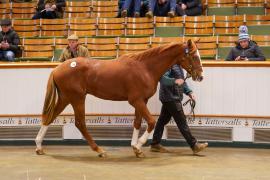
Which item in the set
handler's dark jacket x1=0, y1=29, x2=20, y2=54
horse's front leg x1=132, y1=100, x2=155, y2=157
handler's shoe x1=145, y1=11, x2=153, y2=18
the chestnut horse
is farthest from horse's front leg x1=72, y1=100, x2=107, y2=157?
handler's shoe x1=145, y1=11, x2=153, y2=18

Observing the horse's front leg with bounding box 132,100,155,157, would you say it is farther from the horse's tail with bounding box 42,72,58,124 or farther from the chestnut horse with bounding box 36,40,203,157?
the horse's tail with bounding box 42,72,58,124

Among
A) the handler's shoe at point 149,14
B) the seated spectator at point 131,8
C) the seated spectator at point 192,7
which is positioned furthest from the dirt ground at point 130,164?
the seated spectator at point 192,7

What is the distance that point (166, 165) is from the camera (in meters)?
8.17

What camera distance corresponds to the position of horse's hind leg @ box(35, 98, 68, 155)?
30.0ft

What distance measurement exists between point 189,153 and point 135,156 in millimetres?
907

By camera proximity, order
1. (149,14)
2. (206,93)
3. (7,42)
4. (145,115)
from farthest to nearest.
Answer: (149,14) → (7,42) → (206,93) → (145,115)

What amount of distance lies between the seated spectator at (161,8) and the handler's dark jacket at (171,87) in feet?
13.6

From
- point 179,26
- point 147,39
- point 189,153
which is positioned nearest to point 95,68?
point 189,153

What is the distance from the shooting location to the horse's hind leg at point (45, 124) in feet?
30.0

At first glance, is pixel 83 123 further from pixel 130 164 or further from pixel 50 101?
pixel 130 164

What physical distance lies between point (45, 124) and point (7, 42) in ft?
10.7

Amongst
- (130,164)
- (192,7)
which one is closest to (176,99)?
(130,164)

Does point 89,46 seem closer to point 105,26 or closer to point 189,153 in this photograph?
point 105,26

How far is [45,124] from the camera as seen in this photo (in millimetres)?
9180
